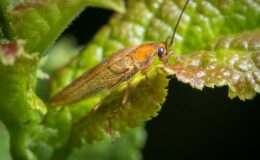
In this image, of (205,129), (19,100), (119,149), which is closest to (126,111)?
(19,100)

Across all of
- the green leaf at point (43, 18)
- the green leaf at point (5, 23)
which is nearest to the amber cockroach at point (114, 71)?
the green leaf at point (43, 18)

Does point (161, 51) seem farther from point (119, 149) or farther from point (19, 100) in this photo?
point (119, 149)

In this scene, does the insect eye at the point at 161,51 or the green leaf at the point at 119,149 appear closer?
the insect eye at the point at 161,51

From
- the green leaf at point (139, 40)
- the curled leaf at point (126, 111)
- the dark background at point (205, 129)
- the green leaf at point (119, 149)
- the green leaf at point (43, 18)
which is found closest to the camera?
the green leaf at point (43, 18)

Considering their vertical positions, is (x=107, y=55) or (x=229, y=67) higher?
(x=229, y=67)

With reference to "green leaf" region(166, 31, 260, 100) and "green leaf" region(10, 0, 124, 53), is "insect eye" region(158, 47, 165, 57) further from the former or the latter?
"green leaf" region(10, 0, 124, 53)

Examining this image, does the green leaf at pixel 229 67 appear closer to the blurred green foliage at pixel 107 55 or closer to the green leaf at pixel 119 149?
the blurred green foliage at pixel 107 55

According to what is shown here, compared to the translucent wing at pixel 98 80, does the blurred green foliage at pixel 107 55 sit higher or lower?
higher

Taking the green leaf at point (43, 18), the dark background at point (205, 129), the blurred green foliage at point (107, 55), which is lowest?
the dark background at point (205, 129)
